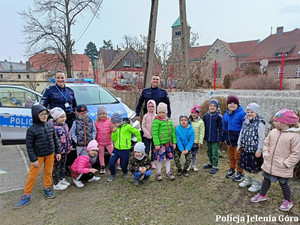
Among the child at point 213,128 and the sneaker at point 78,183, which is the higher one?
the child at point 213,128

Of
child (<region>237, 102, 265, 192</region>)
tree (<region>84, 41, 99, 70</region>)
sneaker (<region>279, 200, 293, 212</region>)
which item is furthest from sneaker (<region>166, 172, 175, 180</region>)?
tree (<region>84, 41, 99, 70</region>)

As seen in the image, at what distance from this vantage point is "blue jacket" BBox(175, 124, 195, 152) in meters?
3.67

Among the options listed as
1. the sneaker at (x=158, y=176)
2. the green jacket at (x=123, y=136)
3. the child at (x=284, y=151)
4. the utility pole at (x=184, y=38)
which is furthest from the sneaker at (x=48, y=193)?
the utility pole at (x=184, y=38)

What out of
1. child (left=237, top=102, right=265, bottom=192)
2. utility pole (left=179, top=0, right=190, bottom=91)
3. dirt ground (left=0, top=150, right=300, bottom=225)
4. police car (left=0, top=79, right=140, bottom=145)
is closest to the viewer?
dirt ground (left=0, top=150, right=300, bottom=225)

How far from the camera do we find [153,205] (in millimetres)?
2941

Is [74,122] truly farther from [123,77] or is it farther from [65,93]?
[123,77]

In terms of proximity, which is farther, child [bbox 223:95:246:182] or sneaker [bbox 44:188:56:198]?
child [bbox 223:95:246:182]

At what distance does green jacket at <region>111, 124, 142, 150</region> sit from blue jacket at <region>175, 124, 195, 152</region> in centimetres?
73

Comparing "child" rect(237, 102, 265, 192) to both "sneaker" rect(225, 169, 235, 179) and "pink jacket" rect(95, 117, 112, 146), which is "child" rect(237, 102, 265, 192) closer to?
"sneaker" rect(225, 169, 235, 179)

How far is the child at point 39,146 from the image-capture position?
288cm

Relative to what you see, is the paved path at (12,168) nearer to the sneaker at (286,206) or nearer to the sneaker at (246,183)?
the sneaker at (246,183)

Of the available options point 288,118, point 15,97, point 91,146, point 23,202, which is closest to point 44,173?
point 23,202

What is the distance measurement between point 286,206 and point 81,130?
11.1 ft

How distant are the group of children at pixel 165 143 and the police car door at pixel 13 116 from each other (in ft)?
6.52
